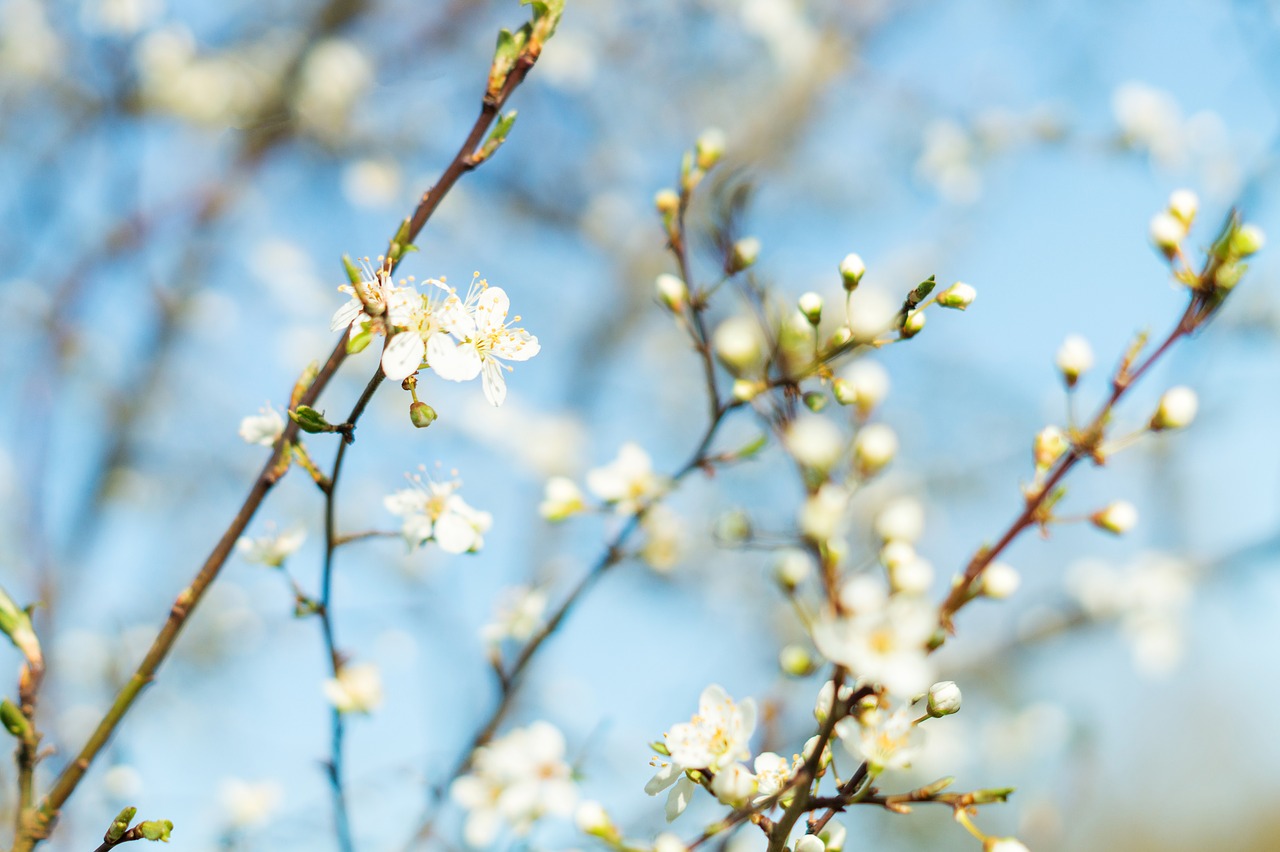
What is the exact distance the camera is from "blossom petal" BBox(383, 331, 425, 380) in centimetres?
102

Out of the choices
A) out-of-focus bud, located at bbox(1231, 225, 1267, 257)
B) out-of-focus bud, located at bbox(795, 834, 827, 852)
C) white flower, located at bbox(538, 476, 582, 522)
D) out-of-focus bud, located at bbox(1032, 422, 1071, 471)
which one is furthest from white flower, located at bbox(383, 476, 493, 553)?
out-of-focus bud, located at bbox(1231, 225, 1267, 257)

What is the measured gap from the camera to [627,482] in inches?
58.4

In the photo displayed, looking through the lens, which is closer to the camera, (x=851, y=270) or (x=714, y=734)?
(x=714, y=734)

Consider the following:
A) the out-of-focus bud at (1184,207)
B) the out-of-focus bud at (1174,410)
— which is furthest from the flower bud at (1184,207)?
the out-of-focus bud at (1174,410)

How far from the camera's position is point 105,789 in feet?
5.98

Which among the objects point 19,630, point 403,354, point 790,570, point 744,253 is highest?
point 744,253

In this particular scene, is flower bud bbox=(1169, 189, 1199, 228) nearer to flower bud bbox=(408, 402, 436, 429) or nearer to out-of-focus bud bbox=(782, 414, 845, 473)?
out-of-focus bud bbox=(782, 414, 845, 473)

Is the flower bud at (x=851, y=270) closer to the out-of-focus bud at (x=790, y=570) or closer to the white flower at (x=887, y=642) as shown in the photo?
Result: the out-of-focus bud at (x=790, y=570)

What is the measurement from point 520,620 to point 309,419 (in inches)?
29.0

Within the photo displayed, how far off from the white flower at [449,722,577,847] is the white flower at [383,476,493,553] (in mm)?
289

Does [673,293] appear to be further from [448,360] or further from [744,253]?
[448,360]

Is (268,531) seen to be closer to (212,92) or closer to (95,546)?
(95,546)

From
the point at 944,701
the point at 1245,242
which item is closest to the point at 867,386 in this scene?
the point at 944,701

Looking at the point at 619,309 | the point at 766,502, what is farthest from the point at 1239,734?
the point at 619,309
